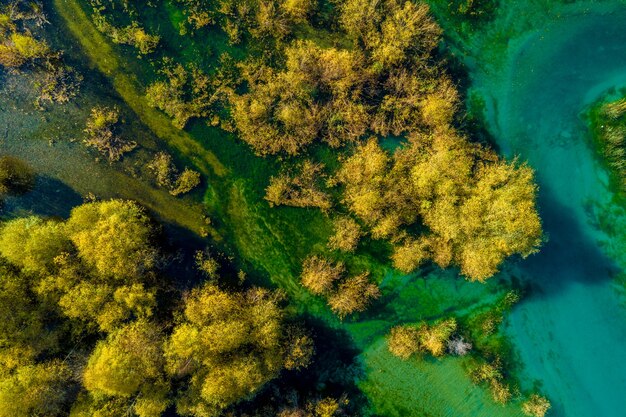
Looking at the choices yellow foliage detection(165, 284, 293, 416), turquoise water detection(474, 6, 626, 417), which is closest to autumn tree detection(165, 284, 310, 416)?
yellow foliage detection(165, 284, 293, 416)

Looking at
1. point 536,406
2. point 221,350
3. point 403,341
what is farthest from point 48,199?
point 536,406

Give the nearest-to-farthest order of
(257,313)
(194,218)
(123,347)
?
(123,347)
(257,313)
(194,218)

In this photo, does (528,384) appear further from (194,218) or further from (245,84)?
(245,84)

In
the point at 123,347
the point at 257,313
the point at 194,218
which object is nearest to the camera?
the point at 123,347

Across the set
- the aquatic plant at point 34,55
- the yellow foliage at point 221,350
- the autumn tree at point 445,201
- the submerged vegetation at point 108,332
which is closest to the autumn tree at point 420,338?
the autumn tree at point 445,201

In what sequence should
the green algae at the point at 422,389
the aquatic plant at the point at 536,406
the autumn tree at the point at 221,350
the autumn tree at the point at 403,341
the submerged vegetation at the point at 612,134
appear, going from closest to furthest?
the autumn tree at the point at 221,350 → the submerged vegetation at the point at 612,134 → the autumn tree at the point at 403,341 → the aquatic plant at the point at 536,406 → the green algae at the point at 422,389


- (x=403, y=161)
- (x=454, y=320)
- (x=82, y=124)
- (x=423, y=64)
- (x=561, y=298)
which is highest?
(x=82, y=124)

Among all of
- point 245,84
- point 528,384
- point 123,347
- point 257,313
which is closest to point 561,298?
point 528,384

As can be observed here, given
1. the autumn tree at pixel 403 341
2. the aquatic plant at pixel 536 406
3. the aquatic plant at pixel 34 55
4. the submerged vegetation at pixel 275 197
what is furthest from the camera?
the aquatic plant at pixel 536 406

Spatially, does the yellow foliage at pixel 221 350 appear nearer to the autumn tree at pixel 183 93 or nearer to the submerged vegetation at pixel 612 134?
the autumn tree at pixel 183 93

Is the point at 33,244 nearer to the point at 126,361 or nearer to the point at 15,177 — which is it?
the point at 15,177
